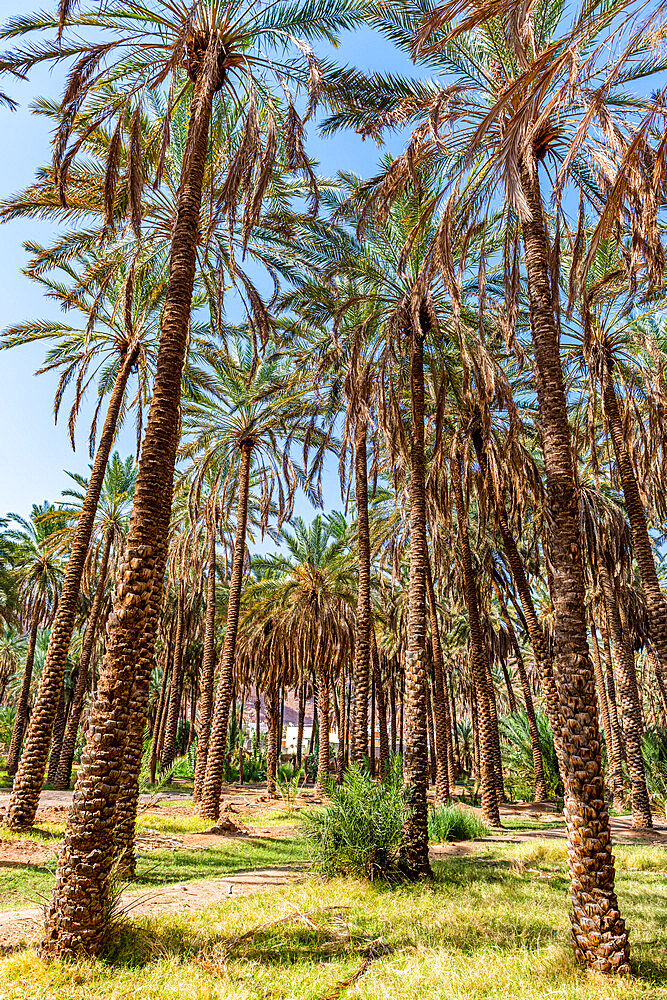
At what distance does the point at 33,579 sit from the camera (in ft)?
94.9

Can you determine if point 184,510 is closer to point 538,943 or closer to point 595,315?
point 595,315

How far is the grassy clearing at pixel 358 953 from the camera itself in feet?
16.5

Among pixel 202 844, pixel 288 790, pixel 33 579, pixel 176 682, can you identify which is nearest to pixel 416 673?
pixel 202 844

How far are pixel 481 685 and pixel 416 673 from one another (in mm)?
7894

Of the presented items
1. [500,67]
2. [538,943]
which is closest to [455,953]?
[538,943]

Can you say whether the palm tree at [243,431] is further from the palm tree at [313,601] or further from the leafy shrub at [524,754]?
the leafy shrub at [524,754]

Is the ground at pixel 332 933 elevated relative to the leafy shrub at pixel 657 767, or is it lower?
lower

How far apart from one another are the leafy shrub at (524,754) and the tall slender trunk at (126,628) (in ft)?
68.3

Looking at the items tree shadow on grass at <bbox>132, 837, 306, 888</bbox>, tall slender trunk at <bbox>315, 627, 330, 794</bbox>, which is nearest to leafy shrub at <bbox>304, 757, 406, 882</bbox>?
tree shadow on grass at <bbox>132, 837, 306, 888</bbox>

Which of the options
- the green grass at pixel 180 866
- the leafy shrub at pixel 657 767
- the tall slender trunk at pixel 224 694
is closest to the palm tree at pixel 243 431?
the tall slender trunk at pixel 224 694

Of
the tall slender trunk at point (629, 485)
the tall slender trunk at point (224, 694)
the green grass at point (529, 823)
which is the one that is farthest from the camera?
the green grass at point (529, 823)

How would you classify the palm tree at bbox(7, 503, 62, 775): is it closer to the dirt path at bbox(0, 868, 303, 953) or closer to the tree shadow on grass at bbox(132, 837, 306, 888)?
the tree shadow on grass at bbox(132, 837, 306, 888)

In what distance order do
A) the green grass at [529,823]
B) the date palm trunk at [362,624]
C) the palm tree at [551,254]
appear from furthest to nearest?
the green grass at [529,823] → the date palm trunk at [362,624] → the palm tree at [551,254]

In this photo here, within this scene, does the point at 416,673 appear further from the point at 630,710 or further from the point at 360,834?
the point at 630,710
